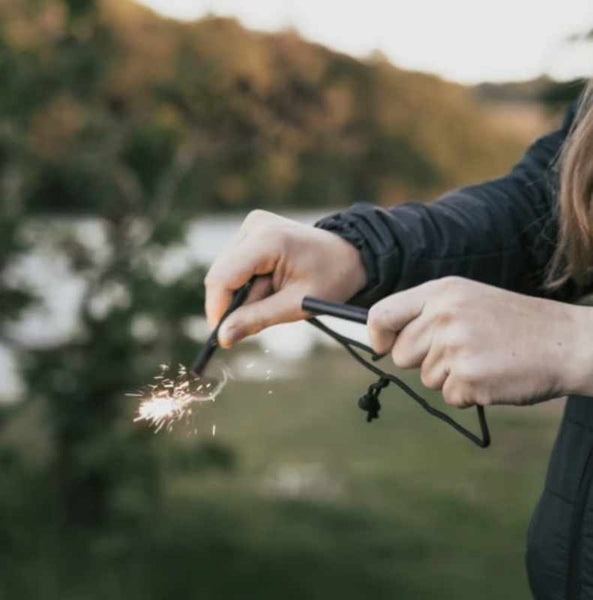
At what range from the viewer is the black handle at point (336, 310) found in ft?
2.79

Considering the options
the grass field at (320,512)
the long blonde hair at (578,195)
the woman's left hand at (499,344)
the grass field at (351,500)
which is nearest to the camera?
the woman's left hand at (499,344)

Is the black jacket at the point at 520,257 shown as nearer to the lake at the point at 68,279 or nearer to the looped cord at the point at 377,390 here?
the looped cord at the point at 377,390

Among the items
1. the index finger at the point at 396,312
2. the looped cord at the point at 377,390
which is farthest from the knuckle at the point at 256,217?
the index finger at the point at 396,312

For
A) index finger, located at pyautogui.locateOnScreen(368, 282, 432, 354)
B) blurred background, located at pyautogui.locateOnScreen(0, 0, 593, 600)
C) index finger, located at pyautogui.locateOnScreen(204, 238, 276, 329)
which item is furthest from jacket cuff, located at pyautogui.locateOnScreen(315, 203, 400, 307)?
blurred background, located at pyautogui.locateOnScreen(0, 0, 593, 600)

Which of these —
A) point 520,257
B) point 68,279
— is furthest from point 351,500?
point 520,257

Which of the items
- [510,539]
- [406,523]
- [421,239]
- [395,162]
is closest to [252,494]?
[406,523]

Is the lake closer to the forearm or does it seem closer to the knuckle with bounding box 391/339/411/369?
the forearm

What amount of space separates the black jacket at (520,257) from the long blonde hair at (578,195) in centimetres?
7

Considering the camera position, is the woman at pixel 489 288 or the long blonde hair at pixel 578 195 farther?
the long blonde hair at pixel 578 195

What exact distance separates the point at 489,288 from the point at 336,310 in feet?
0.48

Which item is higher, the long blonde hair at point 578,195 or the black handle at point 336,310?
the long blonde hair at point 578,195

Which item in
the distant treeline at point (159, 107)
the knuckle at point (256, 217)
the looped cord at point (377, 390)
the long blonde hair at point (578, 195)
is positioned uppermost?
the long blonde hair at point (578, 195)

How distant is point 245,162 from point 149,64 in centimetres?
50

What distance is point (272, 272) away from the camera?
988 millimetres
